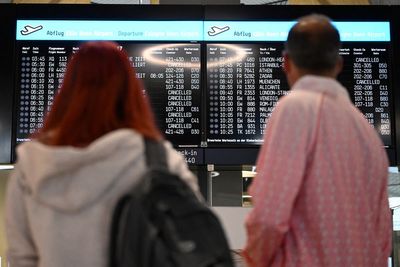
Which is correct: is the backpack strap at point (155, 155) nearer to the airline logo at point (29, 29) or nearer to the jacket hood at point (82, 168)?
the jacket hood at point (82, 168)

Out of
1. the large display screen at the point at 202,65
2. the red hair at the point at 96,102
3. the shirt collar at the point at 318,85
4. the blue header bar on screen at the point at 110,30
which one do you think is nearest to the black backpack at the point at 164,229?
the red hair at the point at 96,102

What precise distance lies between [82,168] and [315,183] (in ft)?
2.35

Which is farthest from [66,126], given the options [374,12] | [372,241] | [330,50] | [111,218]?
[374,12]

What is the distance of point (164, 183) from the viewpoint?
1421 millimetres

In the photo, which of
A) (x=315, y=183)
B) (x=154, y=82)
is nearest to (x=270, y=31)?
(x=154, y=82)

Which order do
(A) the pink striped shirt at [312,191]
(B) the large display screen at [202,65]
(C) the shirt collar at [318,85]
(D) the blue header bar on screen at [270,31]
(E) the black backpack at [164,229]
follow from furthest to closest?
(D) the blue header bar on screen at [270,31]
(B) the large display screen at [202,65]
(C) the shirt collar at [318,85]
(A) the pink striped shirt at [312,191]
(E) the black backpack at [164,229]

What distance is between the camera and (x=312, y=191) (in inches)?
70.2

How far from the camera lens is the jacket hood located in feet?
4.77

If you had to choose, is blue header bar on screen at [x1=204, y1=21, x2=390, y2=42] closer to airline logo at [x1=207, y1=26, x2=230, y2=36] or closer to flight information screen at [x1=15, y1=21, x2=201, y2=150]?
airline logo at [x1=207, y1=26, x2=230, y2=36]

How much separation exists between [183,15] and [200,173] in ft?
3.47

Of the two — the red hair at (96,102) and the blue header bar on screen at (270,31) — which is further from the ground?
the blue header bar on screen at (270,31)

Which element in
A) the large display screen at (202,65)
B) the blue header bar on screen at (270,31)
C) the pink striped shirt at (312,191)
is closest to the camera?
the pink striped shirt at (312,191)

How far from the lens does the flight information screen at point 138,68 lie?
369cm

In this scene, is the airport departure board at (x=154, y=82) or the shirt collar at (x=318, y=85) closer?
the shirt collar at (x=318, y=85)
